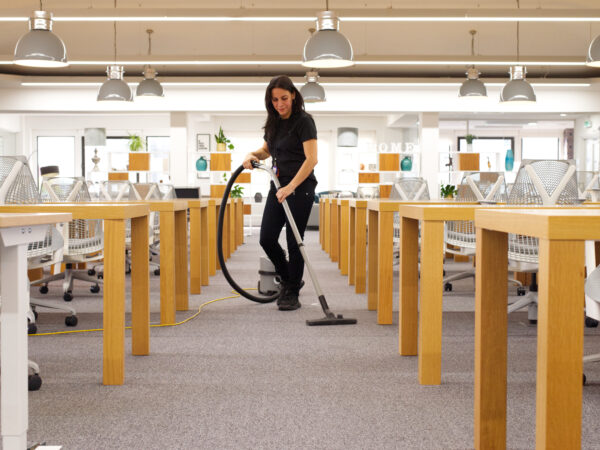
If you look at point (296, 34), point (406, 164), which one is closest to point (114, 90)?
point (296, 34)

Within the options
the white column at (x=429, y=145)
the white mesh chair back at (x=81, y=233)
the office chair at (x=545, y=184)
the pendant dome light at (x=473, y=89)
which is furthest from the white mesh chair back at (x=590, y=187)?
the white column at (x=429, y=145)

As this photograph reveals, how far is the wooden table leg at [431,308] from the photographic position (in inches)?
92.3

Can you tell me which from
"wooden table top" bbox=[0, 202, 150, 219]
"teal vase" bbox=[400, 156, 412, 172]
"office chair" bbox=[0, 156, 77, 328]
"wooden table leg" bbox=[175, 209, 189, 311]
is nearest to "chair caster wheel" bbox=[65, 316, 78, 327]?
"office chair" bbox=[0, 156, 77, 328]

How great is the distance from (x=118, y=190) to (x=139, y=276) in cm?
368

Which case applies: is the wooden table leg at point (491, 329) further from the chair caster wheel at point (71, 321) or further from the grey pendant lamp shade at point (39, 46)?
the grey pendant lamp shade at point (39, 46)

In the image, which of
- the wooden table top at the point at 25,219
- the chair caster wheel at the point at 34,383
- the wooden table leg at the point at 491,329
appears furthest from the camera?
the chair caster wheel at the point at 34,383

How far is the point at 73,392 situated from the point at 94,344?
2.63 feet

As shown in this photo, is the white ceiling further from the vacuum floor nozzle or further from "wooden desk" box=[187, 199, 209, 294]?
the vacuum floor nozzle

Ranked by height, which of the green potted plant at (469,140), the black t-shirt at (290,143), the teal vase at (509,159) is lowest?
the black t-shirt at (290,143)

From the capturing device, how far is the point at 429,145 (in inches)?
514

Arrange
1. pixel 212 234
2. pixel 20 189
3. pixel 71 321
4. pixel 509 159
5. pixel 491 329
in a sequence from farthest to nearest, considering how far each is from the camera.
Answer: pixel 509 159
pixel 212 234
pixel 71 321
pixel 20 189
pixel 491 329

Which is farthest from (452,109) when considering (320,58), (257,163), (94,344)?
(94,344)

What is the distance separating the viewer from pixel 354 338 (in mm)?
3164

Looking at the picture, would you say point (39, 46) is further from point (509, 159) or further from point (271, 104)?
point (509, 159)
